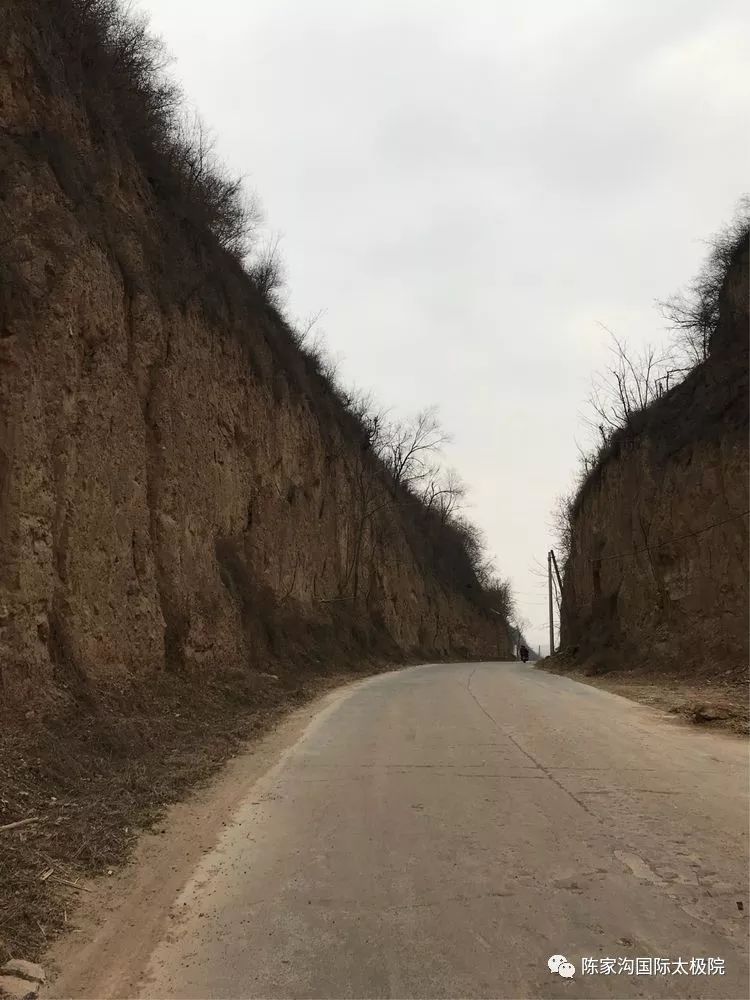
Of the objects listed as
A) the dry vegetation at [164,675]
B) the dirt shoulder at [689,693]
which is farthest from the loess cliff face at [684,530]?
the dry vegetation at [164,675]

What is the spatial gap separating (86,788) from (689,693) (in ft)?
43.1

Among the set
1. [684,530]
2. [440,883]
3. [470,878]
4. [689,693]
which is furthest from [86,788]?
[684,530]

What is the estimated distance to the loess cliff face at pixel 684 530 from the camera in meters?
18.9

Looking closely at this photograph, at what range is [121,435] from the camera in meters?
12.7

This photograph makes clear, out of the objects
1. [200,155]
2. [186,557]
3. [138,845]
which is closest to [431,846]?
[138,845]

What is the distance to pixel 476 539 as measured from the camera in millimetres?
77250

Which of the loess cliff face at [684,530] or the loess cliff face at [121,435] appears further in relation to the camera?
the loess cliff face at [684,530]

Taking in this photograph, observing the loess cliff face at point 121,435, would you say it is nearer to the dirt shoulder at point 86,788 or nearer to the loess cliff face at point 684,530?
the dirt shoulder at point 86,788

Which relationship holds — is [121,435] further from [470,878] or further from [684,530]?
[684,530]

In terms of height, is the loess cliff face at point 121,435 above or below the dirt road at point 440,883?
above

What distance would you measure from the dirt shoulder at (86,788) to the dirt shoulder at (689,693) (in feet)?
23.8

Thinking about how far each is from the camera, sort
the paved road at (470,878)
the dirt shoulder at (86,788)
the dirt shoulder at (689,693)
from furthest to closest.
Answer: the dirt shoulder at (689,693) < the dirt shoulder at (86,788) < the paved road at (470,878)

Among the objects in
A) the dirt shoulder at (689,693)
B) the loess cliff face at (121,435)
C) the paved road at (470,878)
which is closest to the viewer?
the paved road at (470,878)

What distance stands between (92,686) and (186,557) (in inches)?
244
